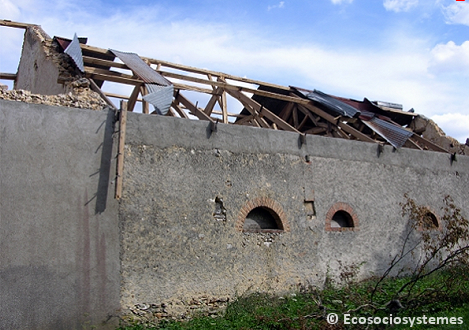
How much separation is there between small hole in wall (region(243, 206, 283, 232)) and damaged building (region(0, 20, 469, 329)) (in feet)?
0.10

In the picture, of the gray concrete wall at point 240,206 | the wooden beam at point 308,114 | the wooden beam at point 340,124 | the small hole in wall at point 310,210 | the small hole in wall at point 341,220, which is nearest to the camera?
the gray concrete wall at point 240,206

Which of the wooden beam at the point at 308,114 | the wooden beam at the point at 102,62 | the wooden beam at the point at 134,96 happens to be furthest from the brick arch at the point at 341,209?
the wooden beam at the point at 102,62

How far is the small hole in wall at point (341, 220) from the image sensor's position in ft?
29.8

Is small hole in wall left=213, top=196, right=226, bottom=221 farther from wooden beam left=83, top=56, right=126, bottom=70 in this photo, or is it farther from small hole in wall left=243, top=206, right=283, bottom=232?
wooden beam left=83, top=56, right=126, bottom=70

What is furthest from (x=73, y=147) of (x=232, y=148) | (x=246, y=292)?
(x=246, y=292)

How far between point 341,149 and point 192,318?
469 cm

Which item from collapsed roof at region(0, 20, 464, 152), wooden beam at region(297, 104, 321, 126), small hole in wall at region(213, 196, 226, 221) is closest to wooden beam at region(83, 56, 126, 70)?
collapsed roof at region(0, 20, 464, 152)

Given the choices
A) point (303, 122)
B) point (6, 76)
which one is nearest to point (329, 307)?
point (303, 122)

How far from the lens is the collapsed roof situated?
328 inches

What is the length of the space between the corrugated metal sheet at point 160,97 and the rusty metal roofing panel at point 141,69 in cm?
23

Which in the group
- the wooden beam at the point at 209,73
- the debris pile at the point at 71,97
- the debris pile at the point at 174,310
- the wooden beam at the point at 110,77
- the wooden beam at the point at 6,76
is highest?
the wooden beam at the point at 209,73

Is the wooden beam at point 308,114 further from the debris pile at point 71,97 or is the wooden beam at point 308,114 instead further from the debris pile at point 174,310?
the debris pile at point 71,97

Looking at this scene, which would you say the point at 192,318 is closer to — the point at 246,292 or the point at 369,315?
the point at 246,292

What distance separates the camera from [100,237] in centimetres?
644
